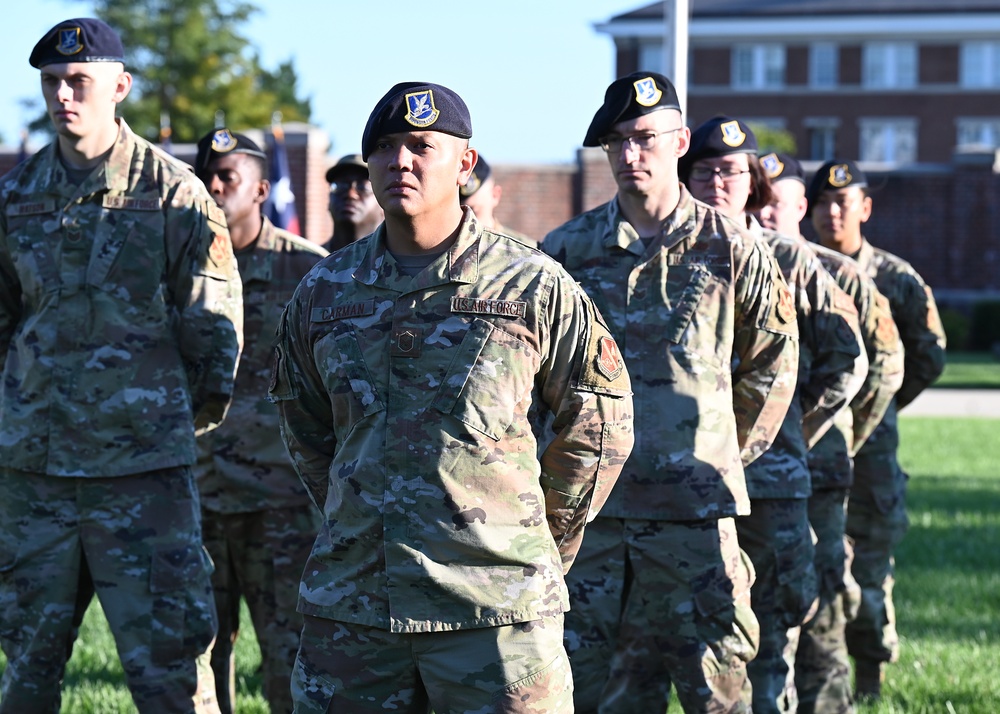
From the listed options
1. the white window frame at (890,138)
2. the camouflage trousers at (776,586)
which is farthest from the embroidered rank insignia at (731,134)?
the white window frame at (890,138)

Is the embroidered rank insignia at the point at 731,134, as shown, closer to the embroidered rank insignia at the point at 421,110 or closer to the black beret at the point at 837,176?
the black beret at the point at 837,176

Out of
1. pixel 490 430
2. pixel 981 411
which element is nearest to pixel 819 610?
pixel 490 430

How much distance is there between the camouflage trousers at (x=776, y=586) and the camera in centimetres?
530

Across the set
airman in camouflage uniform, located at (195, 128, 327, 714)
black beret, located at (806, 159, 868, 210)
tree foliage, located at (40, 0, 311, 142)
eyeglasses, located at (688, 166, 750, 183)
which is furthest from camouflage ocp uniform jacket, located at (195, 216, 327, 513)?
tree foliage, located at (40, 0, 311, 142)

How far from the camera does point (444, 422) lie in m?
3.43

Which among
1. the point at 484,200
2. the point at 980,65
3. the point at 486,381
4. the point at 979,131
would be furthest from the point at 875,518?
the point at 980,65

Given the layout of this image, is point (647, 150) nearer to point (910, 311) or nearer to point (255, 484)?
point (255, 484)

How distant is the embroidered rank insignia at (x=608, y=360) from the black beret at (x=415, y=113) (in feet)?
2.13

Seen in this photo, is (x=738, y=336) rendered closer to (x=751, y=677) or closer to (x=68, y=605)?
(x=751, y=677)

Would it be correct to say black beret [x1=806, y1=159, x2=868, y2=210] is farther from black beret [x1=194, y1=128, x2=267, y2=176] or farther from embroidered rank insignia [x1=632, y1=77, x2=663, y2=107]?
black beret [x1=194, y1=128, x2=267, y2=176]

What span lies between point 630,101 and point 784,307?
2.96 ft

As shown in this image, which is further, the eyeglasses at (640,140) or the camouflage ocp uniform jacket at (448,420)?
the eyeglasses at (640,140)

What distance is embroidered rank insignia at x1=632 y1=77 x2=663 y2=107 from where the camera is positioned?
471cm

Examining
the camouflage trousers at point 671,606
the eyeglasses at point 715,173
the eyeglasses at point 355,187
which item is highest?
the eyeglasses at point 715,173
